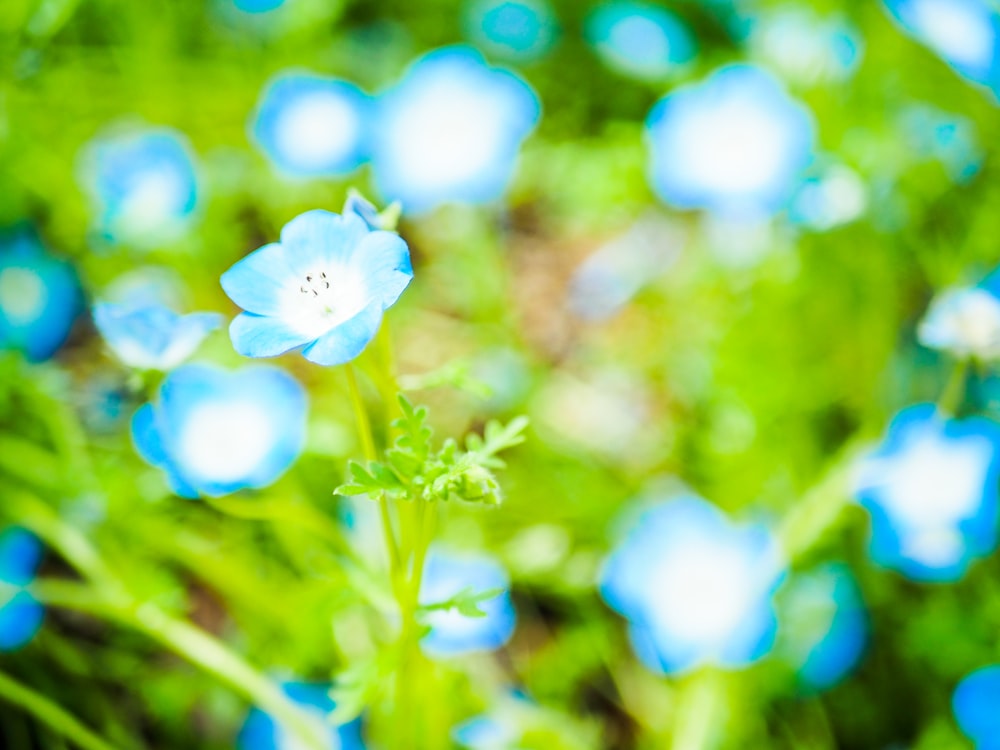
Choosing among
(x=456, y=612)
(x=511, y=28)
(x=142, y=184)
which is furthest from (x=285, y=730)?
(x=511, y=28)

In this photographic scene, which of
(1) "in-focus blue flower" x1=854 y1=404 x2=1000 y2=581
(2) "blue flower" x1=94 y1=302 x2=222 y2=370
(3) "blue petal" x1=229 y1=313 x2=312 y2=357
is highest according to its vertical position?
(3) "blue petal" x1=229 y1=313 x2=312 y2=357

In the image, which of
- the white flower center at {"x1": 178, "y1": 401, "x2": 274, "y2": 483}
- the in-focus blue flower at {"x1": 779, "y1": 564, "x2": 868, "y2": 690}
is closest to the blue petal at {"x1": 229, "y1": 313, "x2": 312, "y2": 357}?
the white flower center at {"x1": 178, "y1": 401, "x2": 274, "y2": 483}

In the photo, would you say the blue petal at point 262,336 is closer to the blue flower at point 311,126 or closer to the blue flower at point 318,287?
the blue flower at point 318,287

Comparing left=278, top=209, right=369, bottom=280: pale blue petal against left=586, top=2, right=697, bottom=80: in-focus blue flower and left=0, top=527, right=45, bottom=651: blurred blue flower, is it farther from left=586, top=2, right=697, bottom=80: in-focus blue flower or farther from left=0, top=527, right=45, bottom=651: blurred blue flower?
left=586, top=2, right=697, bottom=80: in-focus blue flower

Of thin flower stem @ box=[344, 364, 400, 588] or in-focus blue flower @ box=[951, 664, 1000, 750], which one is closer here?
thin flower stem @ box=[344, 364, 400, 588]

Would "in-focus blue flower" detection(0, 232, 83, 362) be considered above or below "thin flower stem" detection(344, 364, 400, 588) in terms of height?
below

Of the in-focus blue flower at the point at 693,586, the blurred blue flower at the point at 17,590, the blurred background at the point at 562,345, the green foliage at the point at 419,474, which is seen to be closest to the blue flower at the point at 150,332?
the blurred background at the point at 562,345
